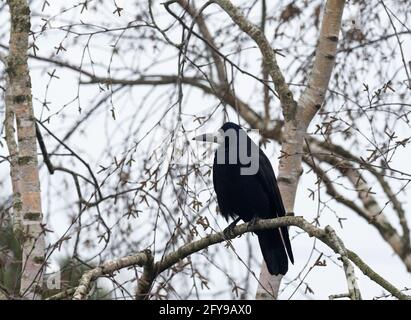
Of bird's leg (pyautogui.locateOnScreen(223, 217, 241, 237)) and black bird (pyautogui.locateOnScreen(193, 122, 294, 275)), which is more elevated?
black bird (pyautogui.locateOnScreen(193, 122, 294, 275))

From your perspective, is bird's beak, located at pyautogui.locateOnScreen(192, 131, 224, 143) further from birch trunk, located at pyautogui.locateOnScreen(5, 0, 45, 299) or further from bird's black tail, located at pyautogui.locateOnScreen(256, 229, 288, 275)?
birch trunk, located at pyautogui.locateOnScreen(5, 0, 45, 299)

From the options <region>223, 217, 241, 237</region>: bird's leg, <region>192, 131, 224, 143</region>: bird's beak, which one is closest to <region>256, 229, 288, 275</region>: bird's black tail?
<region>223, 217, 241, 237</region>: bird's leg

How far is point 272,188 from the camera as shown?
571 cm

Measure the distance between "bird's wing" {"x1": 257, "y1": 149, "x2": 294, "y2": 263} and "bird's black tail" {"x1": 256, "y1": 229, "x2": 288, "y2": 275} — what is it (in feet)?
0.30

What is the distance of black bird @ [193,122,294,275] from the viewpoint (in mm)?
5719

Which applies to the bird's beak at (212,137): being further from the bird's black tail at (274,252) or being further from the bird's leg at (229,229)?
the bird's black tail at (274,252)

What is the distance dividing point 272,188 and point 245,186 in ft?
0.59

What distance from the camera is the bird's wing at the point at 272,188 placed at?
217 inches

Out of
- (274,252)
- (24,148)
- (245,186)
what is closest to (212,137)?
(245,186)

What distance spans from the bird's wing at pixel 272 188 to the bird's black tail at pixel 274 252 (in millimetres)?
92

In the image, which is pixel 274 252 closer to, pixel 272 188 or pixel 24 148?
pixel 272 188

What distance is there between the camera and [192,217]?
4.57 metres
